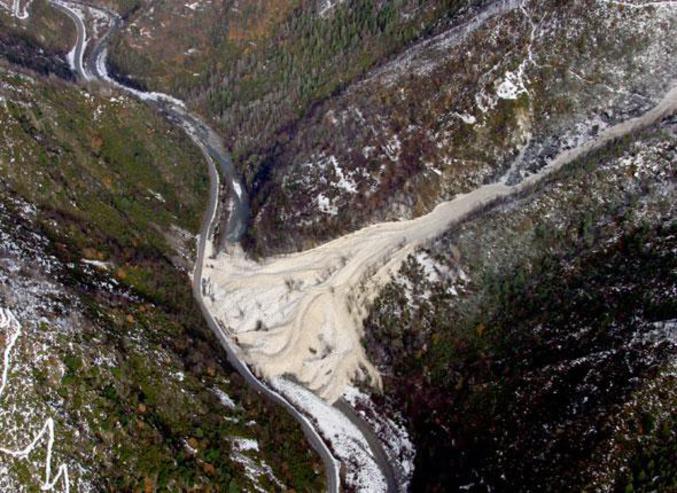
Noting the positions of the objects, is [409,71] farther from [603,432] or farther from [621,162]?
[603,432]

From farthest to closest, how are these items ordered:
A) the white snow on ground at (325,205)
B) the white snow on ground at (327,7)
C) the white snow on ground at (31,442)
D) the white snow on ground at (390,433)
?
the white snow on ground at (327,7), the white snow on ground at (325,205), the white snow on ground at (390,433), the white snow on ground at (31,442)

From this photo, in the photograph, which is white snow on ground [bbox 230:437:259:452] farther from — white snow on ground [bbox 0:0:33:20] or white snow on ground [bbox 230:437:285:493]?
white snow on ground [bbox 0:0:33:20]

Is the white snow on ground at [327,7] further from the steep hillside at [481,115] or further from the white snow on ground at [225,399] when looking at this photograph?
the white snow on ground at [225,399]

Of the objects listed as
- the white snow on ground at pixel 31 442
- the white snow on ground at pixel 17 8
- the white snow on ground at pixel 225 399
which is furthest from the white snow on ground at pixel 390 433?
the white snow on ground at pixel 17 8

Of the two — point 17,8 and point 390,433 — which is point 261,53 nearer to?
point 17,8

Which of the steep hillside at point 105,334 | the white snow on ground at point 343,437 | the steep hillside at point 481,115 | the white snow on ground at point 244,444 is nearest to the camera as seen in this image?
the steep hillside at point 105,334

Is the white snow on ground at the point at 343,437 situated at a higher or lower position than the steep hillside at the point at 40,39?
lower

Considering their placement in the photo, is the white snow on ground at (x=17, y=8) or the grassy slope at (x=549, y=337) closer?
the grassy slope at (x=549, y=337)

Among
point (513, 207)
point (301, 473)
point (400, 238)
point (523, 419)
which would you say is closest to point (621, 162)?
point (513, 207)
